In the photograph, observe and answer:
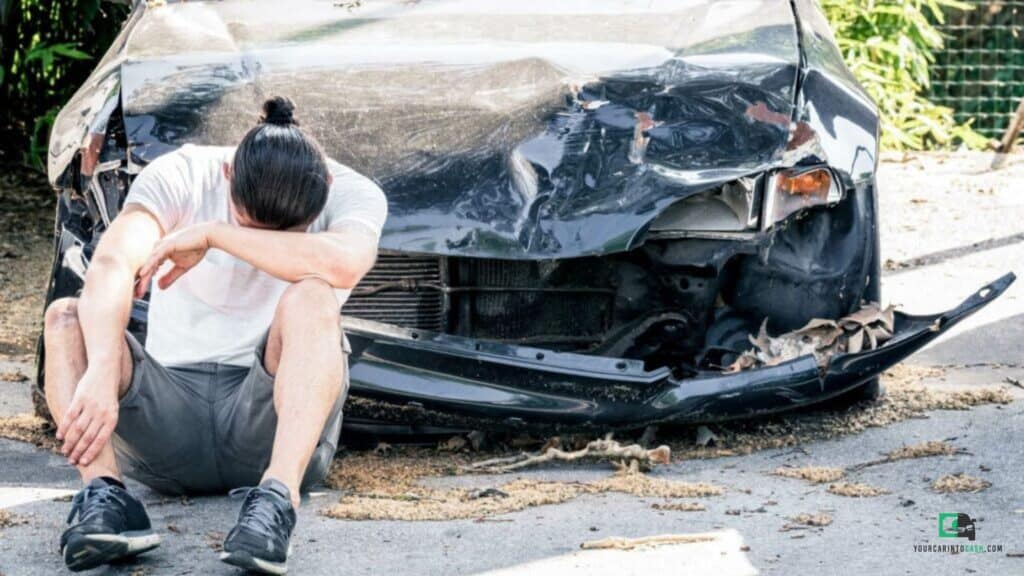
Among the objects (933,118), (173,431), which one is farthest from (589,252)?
(933,118)

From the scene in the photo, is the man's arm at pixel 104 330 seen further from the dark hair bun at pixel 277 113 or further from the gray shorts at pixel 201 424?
the dark hair bun at pixel 277 113

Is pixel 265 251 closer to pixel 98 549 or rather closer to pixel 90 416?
pixel 90 416

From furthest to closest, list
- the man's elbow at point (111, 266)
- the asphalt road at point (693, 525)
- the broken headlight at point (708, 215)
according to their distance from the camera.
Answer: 1. the broken headlight at point (708, 215)
2. the man's elbow at point (111, 266)
3. the asphalt road at point (693, 525)

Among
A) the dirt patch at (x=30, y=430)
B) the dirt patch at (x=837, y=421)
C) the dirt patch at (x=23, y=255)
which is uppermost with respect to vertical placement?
the dirt patch at (x=837, y=421)

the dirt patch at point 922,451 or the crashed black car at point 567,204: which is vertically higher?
the crashed black car at point 567,204

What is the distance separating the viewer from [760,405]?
4398 mm

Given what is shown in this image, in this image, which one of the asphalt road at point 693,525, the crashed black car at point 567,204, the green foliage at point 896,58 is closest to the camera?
the asphalt road at point 693,525

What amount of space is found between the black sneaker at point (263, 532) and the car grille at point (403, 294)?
3.96 ft

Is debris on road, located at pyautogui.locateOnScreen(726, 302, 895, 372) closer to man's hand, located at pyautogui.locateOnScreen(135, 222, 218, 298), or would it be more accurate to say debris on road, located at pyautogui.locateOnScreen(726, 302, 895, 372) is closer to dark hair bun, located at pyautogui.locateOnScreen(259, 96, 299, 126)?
dark hair bun, located at pyautogui.locateOnScreen(259, 96, 299, 126)

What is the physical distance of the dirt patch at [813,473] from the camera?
4.20 meters

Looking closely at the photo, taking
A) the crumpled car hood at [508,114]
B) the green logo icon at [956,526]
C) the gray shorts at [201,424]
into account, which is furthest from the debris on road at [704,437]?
the gray shorts at [201,424]

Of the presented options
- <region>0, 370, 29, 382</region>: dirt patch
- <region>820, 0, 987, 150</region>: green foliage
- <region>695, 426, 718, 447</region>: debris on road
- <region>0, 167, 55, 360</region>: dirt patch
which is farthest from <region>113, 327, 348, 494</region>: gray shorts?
<region>820, 0, 987, 150</region>: green foliage

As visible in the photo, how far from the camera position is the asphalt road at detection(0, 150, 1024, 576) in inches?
136

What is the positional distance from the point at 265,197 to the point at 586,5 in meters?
2.03
